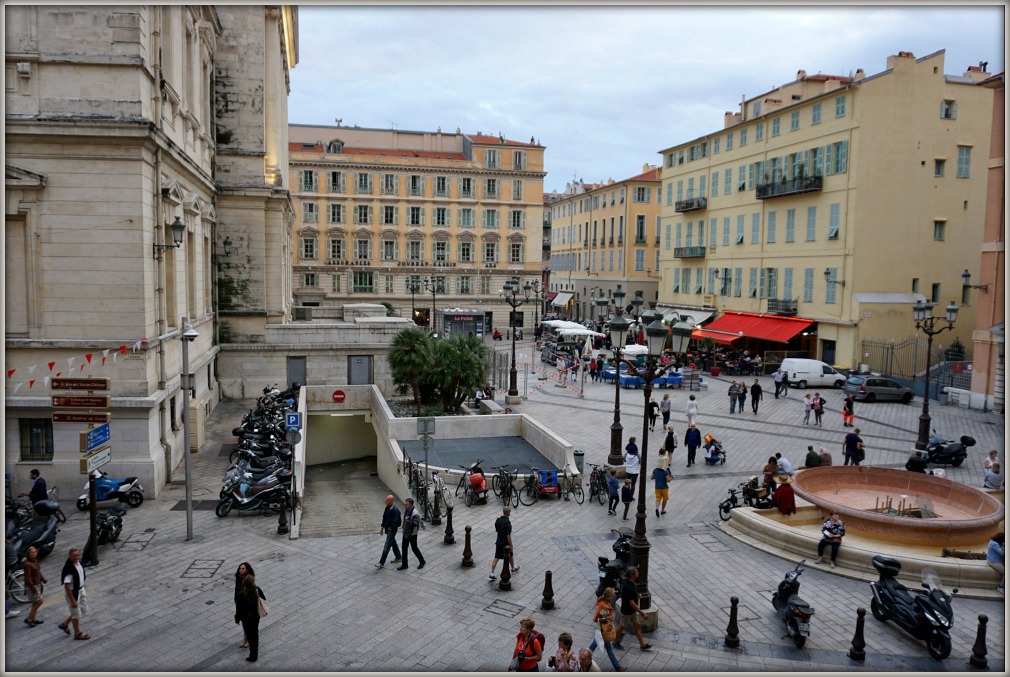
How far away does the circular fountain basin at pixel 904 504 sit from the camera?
14031 mm

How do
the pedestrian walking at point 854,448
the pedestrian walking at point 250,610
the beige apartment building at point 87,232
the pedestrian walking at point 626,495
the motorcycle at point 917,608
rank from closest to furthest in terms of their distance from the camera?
the pedestrian walking at point 250,610
the motorcycle at point 917,608
the beige apartment building at point 87,232
the pedestrian walking at point 626,495
the pedestrian walking at point 854,448

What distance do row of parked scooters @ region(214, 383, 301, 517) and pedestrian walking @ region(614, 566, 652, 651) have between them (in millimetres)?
7332

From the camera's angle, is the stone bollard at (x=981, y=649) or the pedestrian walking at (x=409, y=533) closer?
the stone bollard at (x=981, y=649)

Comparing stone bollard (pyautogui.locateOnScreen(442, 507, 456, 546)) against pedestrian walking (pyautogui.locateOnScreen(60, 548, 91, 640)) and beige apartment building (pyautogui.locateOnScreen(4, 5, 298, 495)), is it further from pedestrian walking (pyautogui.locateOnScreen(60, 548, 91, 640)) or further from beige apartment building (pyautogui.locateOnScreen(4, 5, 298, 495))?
beige apartment building (pyautogui.locateOnScreen(4, 5, 298, 495))

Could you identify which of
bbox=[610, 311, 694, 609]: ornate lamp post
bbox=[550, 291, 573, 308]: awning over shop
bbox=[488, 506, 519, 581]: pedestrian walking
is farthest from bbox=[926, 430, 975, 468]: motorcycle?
bbox=[550, 291, 573, 308]: awning over shop

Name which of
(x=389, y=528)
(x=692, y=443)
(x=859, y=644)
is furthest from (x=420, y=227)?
(x=859, y=644)

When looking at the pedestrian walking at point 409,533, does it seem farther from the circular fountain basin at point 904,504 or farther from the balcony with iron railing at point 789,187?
the balcony with iron railing at point 789,187

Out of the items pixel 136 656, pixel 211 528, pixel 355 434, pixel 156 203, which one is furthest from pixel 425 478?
pixel 355 434

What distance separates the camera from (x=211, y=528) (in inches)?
568

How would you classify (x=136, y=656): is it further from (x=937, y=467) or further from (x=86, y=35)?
(x=937, y=467)

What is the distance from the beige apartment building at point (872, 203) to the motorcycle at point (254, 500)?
99.5ft

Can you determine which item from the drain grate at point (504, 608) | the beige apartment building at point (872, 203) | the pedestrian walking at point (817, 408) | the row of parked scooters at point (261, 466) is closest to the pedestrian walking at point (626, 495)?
the drain grate at point (504, 608)

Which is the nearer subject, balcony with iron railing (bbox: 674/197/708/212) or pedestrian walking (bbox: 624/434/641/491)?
pedestrian walking (bbox: 624/434/641/491)

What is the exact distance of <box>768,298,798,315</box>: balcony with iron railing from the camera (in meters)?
40.4
